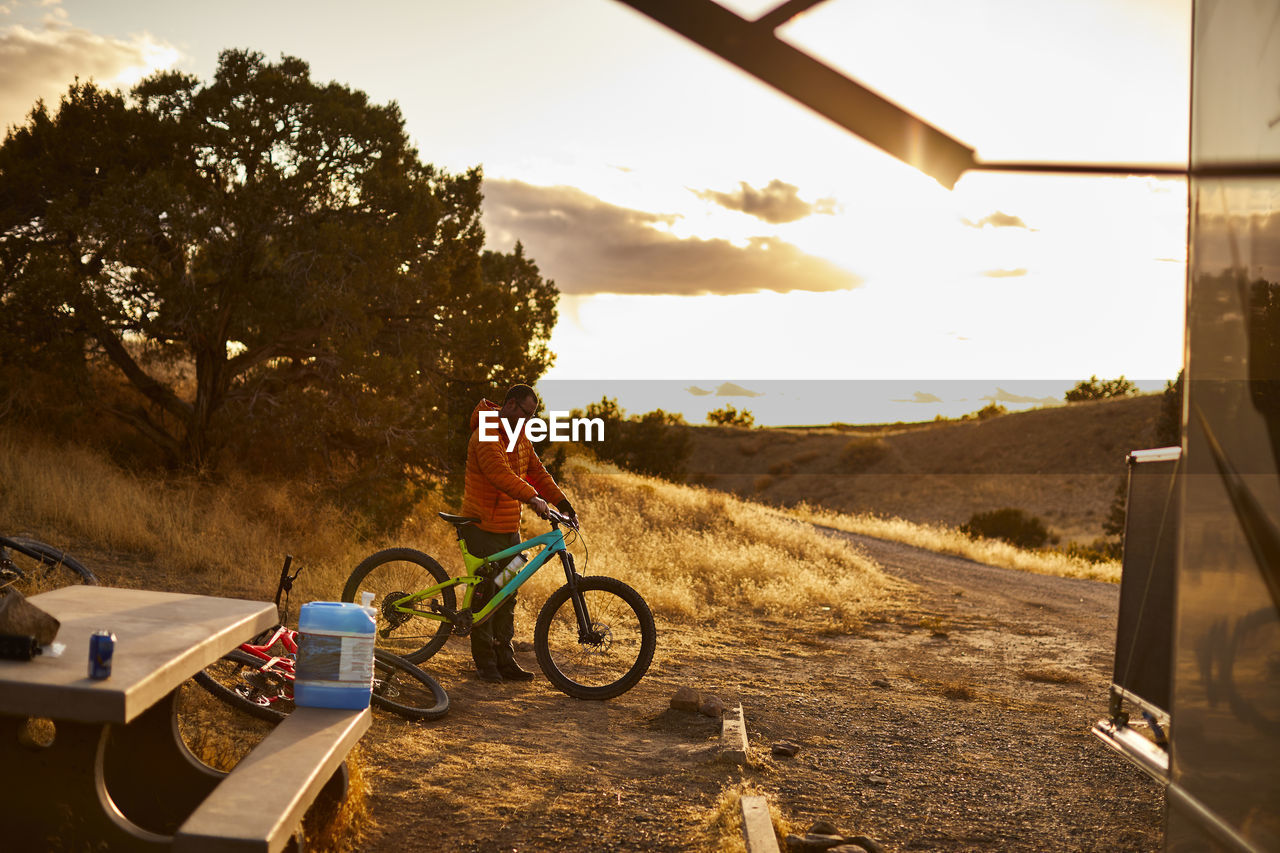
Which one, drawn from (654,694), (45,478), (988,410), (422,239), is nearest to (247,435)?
(45,478)

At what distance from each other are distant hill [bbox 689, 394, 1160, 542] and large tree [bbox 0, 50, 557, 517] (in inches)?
1763

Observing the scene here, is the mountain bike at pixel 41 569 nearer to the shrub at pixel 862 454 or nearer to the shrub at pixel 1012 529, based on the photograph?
the shrub at pixel 1012 529

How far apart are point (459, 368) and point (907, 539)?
18.0 metres

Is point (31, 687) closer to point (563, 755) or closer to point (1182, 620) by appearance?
point (1182, 620)

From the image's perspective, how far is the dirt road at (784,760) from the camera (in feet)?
14.9

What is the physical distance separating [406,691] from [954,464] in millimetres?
71691

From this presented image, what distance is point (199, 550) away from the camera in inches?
390

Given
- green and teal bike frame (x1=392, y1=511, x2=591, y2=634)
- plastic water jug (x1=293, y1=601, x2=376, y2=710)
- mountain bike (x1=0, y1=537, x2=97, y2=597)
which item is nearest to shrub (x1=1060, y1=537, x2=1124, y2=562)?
green and teal bike frame (x1=392, y1=511, x2=591, y2=634)

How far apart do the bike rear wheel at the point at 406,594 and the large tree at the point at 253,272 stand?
6.08 meters

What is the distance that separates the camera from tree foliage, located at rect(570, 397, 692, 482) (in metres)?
42.5

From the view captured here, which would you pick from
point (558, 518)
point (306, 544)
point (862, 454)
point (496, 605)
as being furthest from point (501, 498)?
point (862, 454)

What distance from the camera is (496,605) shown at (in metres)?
6.98

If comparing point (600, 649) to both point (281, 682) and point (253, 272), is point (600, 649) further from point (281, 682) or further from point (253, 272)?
point (253, 272)

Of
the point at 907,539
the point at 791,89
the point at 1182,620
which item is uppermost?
the point at 791,89
